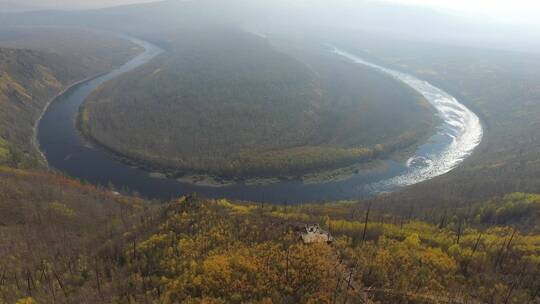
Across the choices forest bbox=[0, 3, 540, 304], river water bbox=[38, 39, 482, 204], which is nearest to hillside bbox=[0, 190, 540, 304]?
forest bbox=[0, 3, 540, 304]

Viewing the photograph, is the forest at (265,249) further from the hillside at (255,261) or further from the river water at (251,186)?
the river water at (251,186)

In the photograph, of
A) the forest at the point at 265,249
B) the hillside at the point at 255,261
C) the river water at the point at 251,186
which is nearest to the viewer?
the hillside at the point at 255,261

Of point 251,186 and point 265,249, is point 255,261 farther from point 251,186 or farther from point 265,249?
point 251,186

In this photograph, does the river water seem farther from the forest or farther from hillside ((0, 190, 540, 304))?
hillside ((0, 190, 540, 304))

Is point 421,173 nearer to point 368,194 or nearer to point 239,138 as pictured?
point 368,194

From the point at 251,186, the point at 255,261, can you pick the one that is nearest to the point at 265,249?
the point at 255,261

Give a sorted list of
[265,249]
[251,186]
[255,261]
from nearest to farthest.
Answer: [255,261] → [265,249] → [251,186]

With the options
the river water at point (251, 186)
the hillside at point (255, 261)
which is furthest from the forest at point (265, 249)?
the river water at point (251, 186)

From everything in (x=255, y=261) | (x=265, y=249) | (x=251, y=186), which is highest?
(x=255, y=261)

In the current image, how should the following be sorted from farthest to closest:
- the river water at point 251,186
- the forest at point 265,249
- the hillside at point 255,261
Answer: the river water at point 251,186 → the forest at point 265,249 → the hillside at point 255,261

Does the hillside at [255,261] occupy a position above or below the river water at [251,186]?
above

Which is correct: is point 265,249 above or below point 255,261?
below
